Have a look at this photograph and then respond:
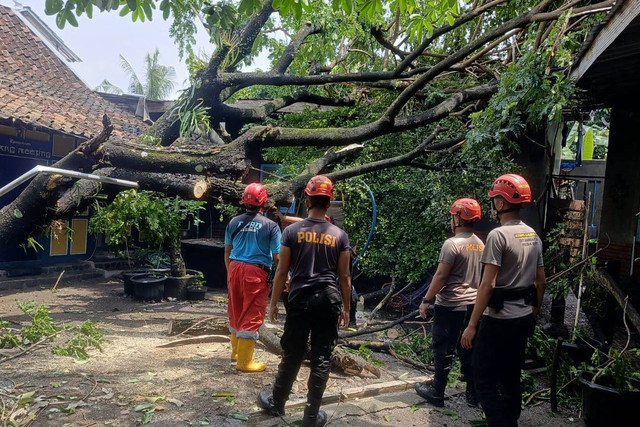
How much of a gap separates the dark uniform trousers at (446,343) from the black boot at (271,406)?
1.61 m

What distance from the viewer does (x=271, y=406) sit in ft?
14.0

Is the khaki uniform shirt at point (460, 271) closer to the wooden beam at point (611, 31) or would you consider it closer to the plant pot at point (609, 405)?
the plant pot at point (609, 405)

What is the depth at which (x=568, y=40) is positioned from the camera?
21.6 feet

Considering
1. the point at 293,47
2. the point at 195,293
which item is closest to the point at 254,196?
the point at 293,47

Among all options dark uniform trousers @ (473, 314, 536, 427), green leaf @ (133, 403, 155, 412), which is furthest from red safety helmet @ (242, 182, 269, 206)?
dark uniform trousers @ (473, 314, 536, 427)

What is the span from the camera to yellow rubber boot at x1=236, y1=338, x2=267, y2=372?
532cm

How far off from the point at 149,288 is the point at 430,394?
21.9ft

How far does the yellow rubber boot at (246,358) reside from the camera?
5.32 meters

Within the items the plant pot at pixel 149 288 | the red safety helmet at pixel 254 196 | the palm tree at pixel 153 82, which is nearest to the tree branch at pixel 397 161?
the red safety helmet at pixel 254 196

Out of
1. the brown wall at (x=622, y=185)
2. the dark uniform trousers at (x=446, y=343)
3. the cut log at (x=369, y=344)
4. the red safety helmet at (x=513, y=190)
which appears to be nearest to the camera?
the red safety helmet at (x=513, y=190)

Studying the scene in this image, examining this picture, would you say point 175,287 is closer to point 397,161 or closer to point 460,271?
point 397,161

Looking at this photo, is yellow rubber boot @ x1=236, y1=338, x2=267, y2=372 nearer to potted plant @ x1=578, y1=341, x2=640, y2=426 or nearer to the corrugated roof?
potted plant @ x1=578, y1=341, x2=640, y2=426

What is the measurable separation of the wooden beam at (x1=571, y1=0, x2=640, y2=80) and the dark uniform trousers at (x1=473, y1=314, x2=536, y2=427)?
8.22 ft

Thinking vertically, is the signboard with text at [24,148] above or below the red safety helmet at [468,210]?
above
